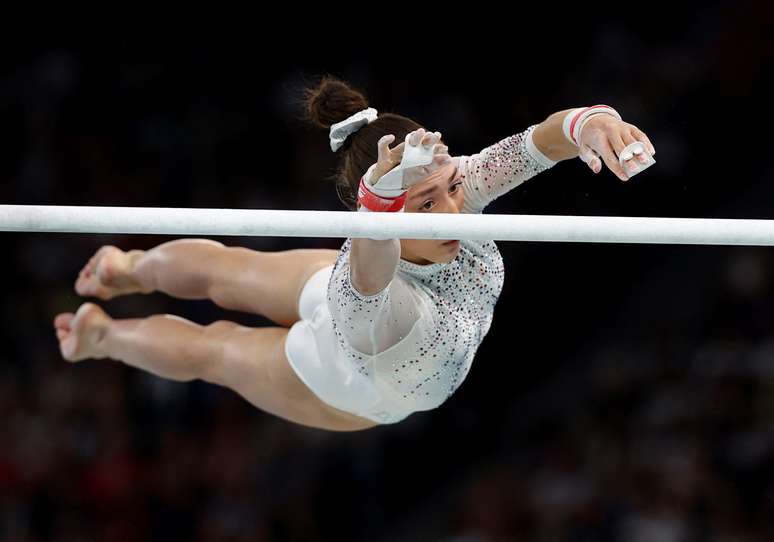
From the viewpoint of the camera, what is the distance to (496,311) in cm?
441

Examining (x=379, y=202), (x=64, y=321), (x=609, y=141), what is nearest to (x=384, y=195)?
(x=379, y=202)

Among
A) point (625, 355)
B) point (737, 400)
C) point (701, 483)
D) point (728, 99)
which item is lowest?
point (701, 483)

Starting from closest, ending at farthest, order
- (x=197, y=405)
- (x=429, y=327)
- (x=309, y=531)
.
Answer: (x=429, y=327) → (x=309, y=531) → (x=197, y=405)

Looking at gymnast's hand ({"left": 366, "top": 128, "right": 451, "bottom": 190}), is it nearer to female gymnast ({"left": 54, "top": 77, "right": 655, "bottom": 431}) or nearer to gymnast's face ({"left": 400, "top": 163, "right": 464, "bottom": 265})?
female gymnast ({"left": 54, "top": 77, "right": 655, "bottom": 431})

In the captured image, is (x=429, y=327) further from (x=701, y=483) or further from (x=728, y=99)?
(x=728, y=99)

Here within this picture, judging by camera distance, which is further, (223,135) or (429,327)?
(223,135)

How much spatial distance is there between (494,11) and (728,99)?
109 centimetres

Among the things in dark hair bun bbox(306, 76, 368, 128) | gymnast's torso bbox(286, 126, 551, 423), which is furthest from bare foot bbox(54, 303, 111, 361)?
dark hair bun bbox(306, 76, 368, 128)

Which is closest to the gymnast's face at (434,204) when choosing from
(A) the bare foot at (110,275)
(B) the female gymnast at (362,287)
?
(B) the female gymnast at (362,287)

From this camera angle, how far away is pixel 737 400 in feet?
13.9

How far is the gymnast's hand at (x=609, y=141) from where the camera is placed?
1.81m

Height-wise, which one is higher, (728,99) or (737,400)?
(728,99)

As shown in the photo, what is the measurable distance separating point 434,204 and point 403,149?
1.34 feet

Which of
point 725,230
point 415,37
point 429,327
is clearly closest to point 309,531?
point 415,37
